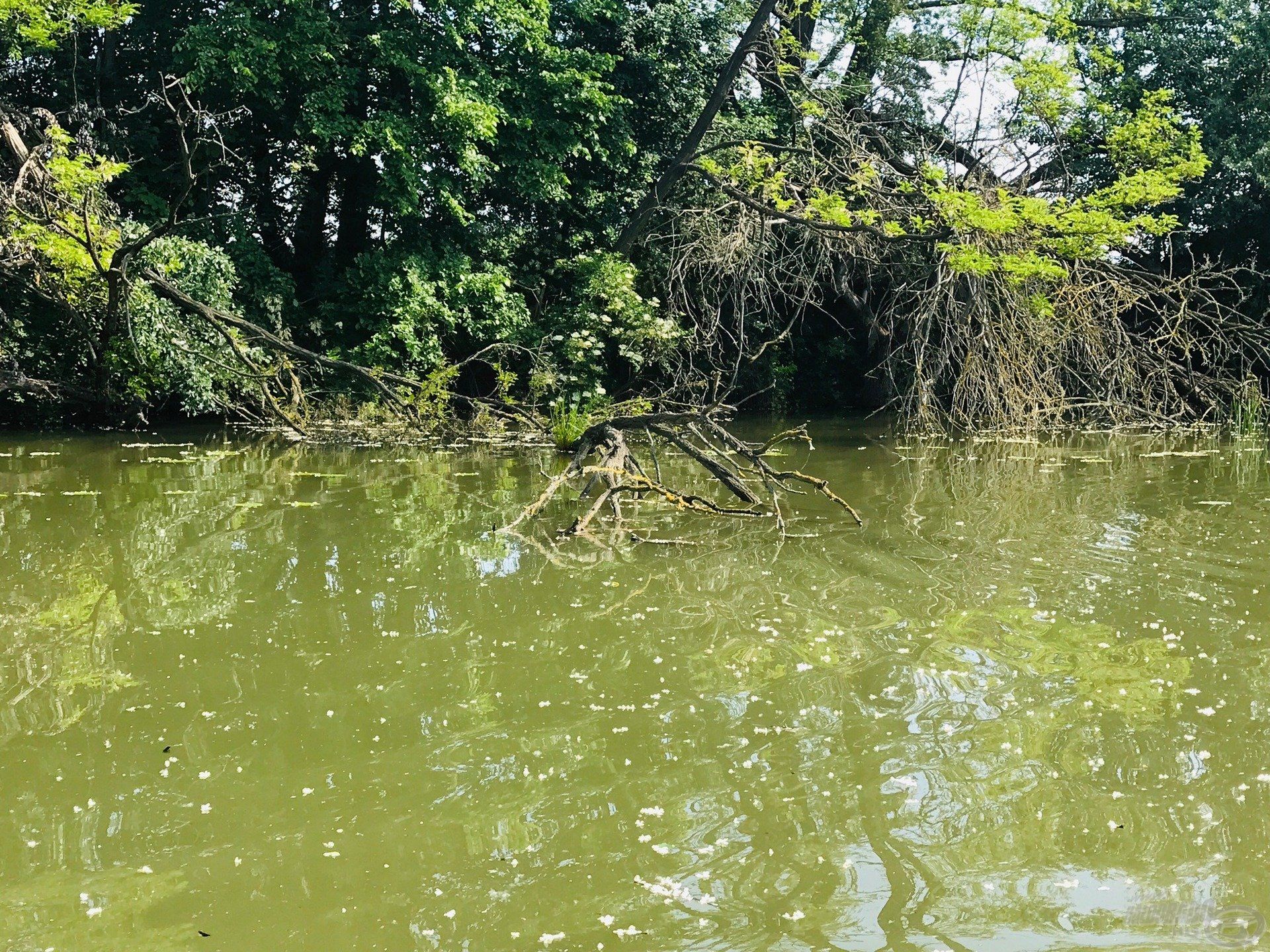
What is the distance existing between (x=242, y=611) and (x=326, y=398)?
382 inches

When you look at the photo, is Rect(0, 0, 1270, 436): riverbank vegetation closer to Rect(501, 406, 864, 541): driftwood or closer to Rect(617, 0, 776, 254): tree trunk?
Rect(617, 0, 776, 254): tree trunk

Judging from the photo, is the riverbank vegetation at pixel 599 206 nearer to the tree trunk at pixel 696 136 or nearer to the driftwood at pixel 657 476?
the tree trunk at pixel 696 136

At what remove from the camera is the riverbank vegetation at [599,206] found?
43.7ft

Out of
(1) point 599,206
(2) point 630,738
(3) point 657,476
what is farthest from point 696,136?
(2) point 630,738

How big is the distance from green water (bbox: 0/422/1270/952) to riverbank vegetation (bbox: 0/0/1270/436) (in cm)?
603

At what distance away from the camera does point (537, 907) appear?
3.05 meters

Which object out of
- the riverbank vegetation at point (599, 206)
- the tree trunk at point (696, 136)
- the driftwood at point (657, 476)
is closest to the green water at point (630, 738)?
the driftwood at point (657, 476)

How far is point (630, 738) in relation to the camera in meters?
4.18

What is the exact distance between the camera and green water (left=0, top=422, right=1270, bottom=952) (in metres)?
3.05

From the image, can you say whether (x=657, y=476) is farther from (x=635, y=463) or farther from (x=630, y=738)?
(x=630, y=738)

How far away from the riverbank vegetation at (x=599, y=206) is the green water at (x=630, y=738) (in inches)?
237

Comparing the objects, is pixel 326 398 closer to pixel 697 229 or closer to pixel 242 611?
pixel 697 229

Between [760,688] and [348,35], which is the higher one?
[348,35]

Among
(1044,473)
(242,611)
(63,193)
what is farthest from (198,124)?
(1044,473)
